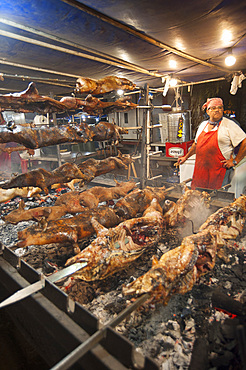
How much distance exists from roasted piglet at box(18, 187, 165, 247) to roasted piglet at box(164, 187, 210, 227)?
0.63m

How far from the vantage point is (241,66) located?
668 centimetres

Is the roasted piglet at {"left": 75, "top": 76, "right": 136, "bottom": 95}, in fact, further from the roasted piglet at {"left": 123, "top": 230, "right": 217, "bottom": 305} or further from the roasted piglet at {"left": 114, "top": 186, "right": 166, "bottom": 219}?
the roasted piglet at {"left": 123, "top": 230, "right": 217, "bottom": 305}

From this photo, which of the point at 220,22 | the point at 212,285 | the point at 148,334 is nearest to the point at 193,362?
the point at 148,334

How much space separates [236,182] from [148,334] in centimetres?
521

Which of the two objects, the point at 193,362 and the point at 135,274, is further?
the point at 135,274

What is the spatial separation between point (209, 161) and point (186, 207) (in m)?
2.23

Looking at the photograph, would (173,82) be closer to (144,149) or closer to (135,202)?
(144,149)

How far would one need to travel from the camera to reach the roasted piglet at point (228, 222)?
3406 millimetres

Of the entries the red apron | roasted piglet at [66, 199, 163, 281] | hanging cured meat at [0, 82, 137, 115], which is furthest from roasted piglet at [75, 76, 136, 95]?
the red apron

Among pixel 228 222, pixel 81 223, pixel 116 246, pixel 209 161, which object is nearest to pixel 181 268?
pixel 116 246

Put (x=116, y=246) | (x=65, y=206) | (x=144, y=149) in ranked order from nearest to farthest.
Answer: (x=116, y=246) → (x=65, y=206) → (x=144, y=149)

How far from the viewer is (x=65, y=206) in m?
4.00

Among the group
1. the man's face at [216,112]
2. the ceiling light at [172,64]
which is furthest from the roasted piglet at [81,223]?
the ceiling light at [172,64]

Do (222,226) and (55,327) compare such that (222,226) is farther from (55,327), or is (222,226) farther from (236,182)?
(236,182)
